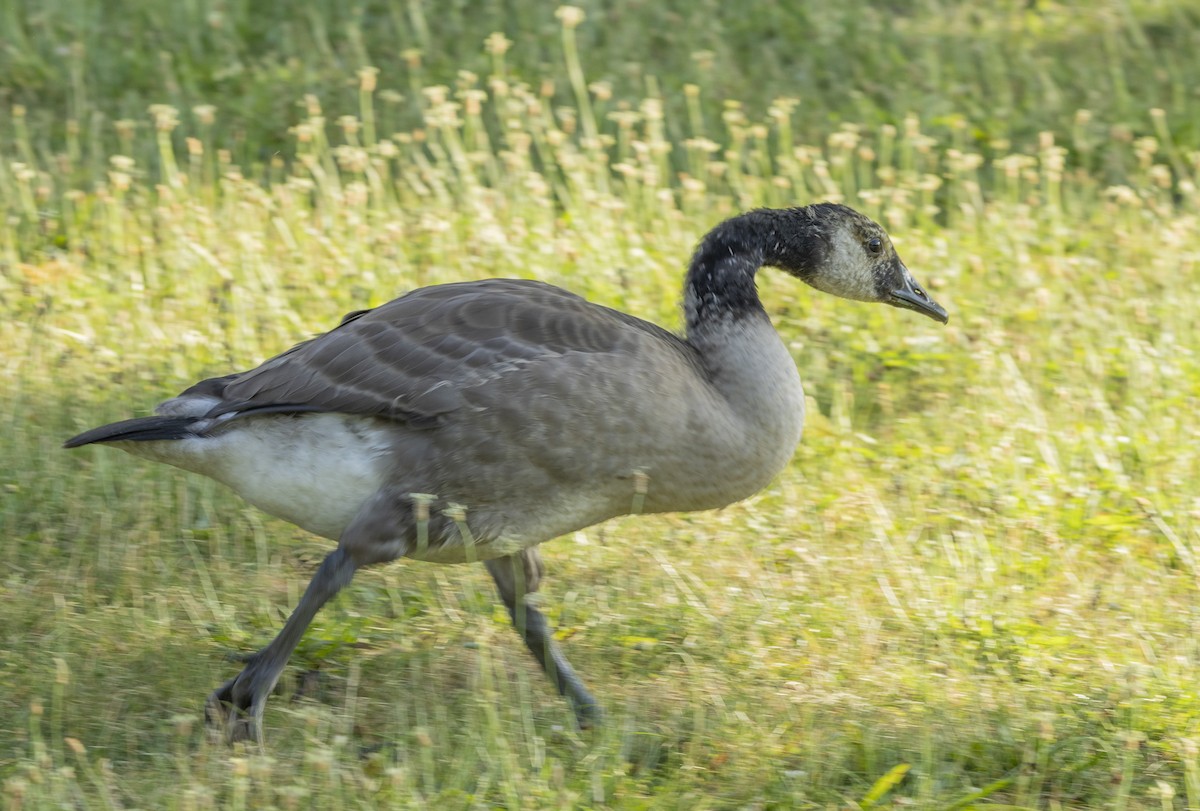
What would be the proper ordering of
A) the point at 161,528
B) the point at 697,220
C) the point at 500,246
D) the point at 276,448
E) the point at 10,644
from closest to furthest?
the point at 276,448
the point at 10,644
the point at 161,528
the point at 500,246
the point at 697,220

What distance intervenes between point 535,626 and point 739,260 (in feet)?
4.34

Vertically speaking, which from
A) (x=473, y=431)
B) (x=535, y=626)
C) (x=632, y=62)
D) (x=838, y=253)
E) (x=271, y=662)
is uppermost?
(x=838, y=253)

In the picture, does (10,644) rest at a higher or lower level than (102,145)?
lower

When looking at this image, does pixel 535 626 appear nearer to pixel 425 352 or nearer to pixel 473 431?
pixel 473 431

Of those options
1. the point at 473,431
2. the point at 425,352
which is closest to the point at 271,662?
the point at 473,431

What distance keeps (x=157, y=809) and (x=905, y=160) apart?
561 cm

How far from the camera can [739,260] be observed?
4.88 metres

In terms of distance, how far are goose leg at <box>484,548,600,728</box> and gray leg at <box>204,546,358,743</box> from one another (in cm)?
68

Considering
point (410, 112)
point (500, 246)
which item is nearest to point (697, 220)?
point (500, 246)

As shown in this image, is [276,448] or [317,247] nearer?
[276,448]

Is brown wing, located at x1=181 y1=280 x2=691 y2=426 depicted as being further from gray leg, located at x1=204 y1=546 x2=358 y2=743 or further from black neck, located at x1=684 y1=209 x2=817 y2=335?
gray leg, located at x1=204 y1=546 x2=358 y2=743

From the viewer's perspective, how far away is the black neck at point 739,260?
4.82 m

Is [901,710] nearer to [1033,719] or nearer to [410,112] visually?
[1033,719]

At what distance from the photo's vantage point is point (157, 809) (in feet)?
13.1
